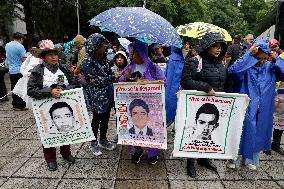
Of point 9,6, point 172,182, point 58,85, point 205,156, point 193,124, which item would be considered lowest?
point 172,182

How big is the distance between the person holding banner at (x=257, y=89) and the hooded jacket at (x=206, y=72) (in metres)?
0.24

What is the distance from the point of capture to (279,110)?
18.0 feet

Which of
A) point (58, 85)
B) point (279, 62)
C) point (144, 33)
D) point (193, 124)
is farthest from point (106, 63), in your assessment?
point (279, 62)

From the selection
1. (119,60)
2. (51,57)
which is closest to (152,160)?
(119,60)

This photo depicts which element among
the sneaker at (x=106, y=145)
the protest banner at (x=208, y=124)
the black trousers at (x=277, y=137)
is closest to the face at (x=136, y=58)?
the protest banner at (x=208, y=124)

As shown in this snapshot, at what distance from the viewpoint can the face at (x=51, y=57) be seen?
4.61 metres

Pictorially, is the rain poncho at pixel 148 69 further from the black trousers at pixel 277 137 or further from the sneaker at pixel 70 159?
the black trousers at pixel 277 137

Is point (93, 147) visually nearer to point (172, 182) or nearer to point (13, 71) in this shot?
point (172, 182)

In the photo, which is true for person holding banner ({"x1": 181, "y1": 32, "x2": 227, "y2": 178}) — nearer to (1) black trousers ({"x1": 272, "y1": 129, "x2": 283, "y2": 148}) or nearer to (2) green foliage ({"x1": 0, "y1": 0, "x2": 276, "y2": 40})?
(1) black trousers ({"x1": 272, "y1": 129, "x2": 283, "y2": 148})

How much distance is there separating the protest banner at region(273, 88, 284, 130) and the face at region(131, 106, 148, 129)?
84.4 inches

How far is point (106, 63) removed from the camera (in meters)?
5.16

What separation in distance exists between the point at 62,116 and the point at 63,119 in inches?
1.7

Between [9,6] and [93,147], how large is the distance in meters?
15.5

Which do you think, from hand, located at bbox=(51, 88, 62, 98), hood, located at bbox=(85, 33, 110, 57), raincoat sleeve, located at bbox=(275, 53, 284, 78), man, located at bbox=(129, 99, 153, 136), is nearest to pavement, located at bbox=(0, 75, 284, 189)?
man, located at bbox=(129, 99, 153, 136)
